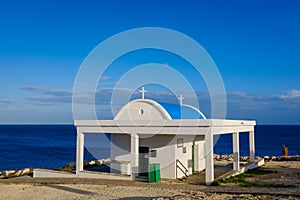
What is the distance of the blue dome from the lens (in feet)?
59.1

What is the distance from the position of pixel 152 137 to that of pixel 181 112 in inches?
106

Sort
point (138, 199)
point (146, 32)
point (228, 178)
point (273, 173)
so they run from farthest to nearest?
point (146, 32), point (273, 173), point (228, 178), point (138, 199)

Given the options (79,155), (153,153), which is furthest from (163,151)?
(79,155)

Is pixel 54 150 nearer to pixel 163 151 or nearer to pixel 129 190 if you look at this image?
pixel 163 151

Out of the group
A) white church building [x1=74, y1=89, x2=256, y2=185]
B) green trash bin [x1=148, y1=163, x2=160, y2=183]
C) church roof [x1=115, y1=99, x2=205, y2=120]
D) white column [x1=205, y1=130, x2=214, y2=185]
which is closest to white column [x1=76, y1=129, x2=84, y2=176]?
white church building [x1=74, y1=89, x2=256, y2=185]

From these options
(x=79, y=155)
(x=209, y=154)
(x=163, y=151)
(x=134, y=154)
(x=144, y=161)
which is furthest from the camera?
(x=79, y=155)

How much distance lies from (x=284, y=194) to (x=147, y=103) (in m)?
7.91

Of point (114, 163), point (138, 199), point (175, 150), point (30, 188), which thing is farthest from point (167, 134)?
point (30, 188)

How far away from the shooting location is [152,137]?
1752 cm

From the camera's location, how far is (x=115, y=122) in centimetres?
1719

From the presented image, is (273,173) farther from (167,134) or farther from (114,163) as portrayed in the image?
(114,163)

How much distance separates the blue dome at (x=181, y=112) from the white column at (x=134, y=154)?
231 cm

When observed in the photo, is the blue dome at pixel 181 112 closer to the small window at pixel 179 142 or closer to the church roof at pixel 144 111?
the church roof at pixel 144 111

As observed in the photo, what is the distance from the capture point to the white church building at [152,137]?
52.0 ft
